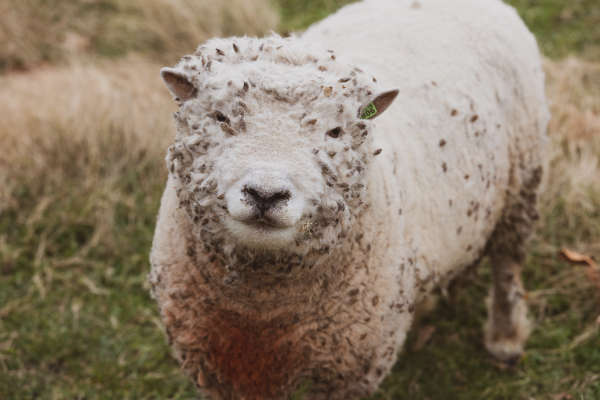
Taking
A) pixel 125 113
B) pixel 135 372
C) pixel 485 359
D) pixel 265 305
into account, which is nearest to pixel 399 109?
pixel 265 305

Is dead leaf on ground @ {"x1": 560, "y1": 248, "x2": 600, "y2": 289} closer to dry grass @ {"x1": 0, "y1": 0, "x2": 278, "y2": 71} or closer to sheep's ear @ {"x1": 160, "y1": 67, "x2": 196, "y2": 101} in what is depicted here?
sheep's ear @ {"x1": 160, "y1": 67, "x2": 196, "y2": 101}

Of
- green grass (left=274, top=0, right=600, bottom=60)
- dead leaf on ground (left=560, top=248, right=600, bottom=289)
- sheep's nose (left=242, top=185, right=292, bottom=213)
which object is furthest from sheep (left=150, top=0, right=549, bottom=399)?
green grass (left=274, top=0, right=600, bottom=60)

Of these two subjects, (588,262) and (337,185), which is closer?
(337,185)

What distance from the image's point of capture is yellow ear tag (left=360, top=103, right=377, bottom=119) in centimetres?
183

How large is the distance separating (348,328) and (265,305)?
1.09 ft

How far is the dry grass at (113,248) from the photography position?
11.3ft

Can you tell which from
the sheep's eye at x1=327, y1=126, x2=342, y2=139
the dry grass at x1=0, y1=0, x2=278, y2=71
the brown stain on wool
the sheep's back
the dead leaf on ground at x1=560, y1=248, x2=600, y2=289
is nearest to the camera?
the sheep's eye at x1=327, y1=126, x2=342, y2=139

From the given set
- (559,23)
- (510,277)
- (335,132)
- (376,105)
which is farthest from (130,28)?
(335,132)

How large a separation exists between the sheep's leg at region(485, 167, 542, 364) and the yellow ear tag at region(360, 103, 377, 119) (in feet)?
5.03

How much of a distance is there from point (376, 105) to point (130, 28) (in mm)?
5739

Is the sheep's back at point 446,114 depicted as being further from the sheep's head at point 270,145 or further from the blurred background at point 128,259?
the blurred background at point 128,259

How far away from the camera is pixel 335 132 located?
1.72m

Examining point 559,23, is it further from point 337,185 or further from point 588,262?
point 337,185

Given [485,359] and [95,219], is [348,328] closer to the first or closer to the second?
[485,359]
